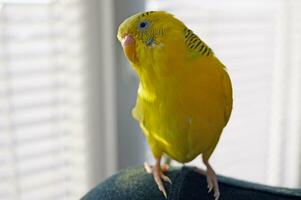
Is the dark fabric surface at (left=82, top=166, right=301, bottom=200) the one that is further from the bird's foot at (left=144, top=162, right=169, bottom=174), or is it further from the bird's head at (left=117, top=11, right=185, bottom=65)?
the bird's head at (left=117, top=11, right=185, bottom=65)

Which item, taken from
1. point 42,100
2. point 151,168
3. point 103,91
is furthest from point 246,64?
point 151,168

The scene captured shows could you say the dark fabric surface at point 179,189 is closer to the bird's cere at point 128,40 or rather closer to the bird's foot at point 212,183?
the bird's foot at point 212,183

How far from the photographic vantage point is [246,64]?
4.06 feet

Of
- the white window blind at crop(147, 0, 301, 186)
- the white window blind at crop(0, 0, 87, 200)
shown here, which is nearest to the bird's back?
the white window blind at crop(0, 0, 87, 200)

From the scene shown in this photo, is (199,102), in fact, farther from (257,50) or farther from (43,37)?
(257,50)

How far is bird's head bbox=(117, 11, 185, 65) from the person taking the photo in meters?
0.52

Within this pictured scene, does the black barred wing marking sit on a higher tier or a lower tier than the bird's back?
higher

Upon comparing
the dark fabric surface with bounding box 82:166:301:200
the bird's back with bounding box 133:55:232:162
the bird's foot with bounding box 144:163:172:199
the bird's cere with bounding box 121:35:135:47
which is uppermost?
the bird's cere with bounding box 121:35:135:47

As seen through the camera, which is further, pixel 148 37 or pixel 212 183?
pixel 212 183

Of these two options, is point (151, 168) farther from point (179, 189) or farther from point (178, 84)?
point (178, 84)

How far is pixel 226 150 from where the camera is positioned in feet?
4.20

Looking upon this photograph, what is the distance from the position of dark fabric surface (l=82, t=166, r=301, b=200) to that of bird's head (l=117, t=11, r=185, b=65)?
0.20 meters

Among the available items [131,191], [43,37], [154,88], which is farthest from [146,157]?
[154,88]

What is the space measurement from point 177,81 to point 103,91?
67cm
